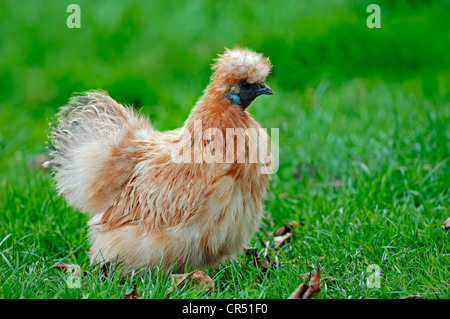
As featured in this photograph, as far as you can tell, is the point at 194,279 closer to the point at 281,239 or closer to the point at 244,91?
the point at 281,239

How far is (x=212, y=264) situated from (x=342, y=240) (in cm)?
108

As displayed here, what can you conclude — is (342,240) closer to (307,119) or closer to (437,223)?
(437,223)

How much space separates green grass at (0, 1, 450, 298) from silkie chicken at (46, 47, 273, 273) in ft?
0.77

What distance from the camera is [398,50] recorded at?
8641 mm

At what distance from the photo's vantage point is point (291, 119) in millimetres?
7281

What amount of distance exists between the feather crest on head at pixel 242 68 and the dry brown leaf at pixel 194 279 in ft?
4.36

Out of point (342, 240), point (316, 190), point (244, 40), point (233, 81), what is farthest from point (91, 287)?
point (244, 40)

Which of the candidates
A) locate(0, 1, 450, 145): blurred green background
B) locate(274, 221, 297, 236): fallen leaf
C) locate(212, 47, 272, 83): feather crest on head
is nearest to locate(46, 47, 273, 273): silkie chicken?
locate(212, 47, 272, 83): feather crest on head

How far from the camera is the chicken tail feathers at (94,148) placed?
4.15 meters

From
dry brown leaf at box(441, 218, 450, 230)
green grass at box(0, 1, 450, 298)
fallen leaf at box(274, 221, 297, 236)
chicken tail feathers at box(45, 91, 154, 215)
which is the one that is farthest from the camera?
fallen leaf at box(274, 221, 297, 236)

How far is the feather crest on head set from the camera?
3.83m

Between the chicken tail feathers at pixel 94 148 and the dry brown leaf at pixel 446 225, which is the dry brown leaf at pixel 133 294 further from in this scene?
the dry brown leaf at pixel 446 225

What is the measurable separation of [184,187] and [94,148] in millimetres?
805

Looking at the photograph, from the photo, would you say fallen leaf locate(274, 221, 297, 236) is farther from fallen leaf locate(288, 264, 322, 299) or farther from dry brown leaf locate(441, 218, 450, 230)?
fallen leaf locate(288, 264, 322, 299)
